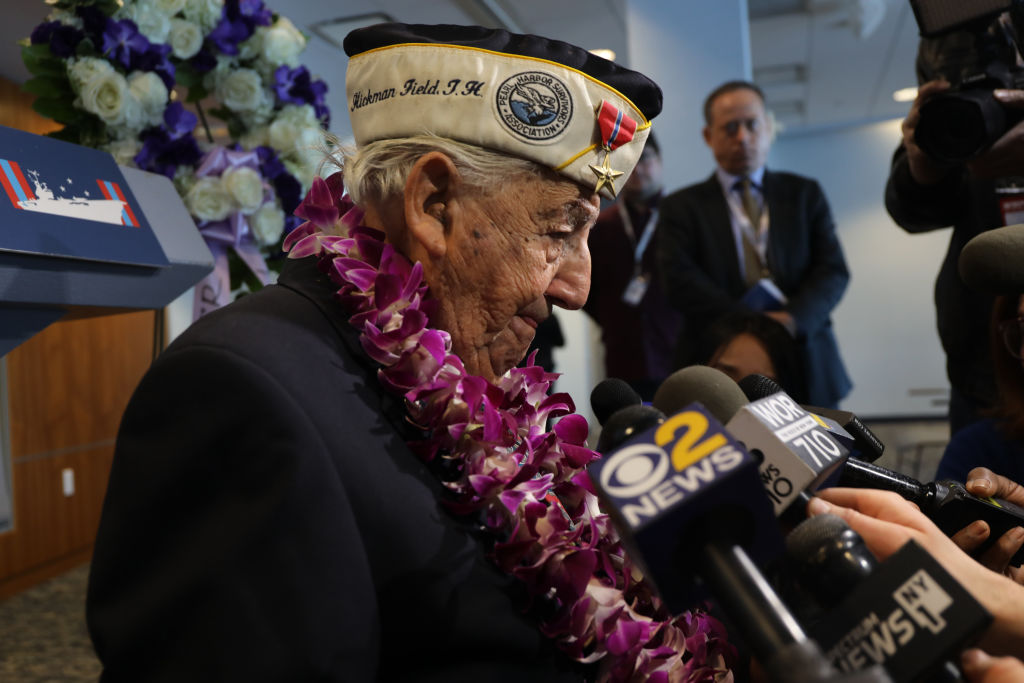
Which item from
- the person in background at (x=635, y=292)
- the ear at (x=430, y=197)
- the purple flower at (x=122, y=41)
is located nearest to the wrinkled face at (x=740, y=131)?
the person in background at (x=635, y=292)

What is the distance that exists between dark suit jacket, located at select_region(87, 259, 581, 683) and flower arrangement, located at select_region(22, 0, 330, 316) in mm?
1051

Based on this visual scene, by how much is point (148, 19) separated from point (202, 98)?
Answer: 256 mm

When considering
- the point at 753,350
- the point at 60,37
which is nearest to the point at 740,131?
the point at 753,350

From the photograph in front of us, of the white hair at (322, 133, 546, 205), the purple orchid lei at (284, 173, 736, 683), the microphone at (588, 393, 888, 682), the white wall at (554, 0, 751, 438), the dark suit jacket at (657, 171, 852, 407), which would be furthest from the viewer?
the white wall at (554, 0, 751, 438)

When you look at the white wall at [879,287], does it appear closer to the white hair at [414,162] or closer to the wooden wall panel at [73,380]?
the wooden wall panel at [73,380]

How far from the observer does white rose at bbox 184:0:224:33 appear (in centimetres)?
195

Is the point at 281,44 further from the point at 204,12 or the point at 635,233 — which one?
the point at 635,233

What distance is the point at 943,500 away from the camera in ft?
3.08

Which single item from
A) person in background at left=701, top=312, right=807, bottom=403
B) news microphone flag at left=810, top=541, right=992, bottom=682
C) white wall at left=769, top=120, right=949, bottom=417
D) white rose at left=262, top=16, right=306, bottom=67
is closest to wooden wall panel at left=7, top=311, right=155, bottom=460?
white rose at left=262, top=16, right=306, bottom=67

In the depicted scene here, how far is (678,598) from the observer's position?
1.84 feet

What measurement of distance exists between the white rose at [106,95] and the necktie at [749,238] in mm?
1909

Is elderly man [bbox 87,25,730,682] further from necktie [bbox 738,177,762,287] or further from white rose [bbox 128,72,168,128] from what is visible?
necktie [bbox 738,177,762,287]

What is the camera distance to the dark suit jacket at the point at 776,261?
8.64 ft

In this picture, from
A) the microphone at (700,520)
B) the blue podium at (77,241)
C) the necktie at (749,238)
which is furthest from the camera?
the necktie at (749,238)
